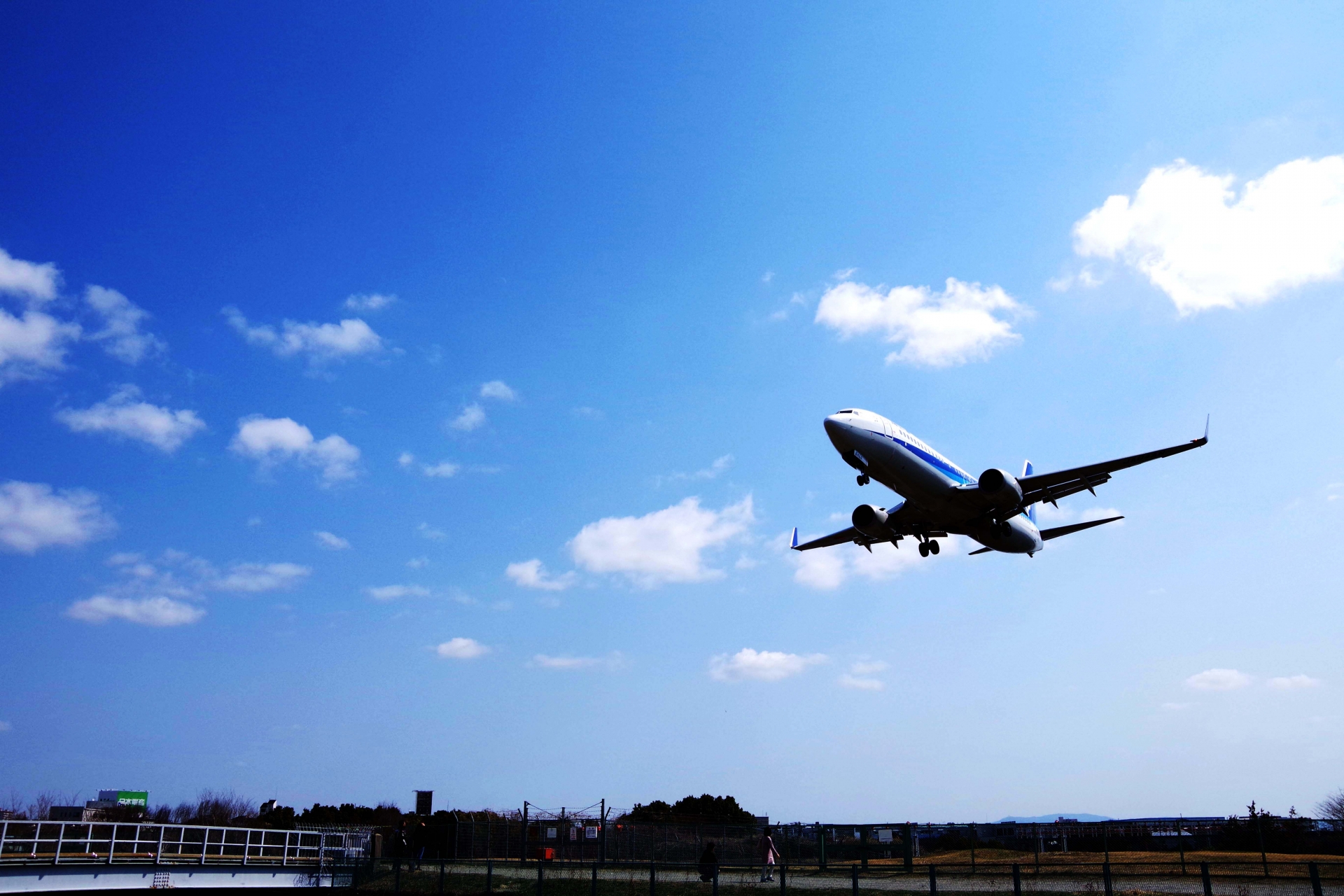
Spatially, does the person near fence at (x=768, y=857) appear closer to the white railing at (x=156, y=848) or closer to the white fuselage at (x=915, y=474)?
the white fuselage at (x=915, y=474)

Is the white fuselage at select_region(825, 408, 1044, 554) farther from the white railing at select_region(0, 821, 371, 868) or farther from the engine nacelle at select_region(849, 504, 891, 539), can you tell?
the white railing at select_region(0, 821, 371, 868)

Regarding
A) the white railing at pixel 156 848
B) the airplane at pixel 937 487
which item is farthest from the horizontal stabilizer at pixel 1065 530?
the white railing at pixel 156 848

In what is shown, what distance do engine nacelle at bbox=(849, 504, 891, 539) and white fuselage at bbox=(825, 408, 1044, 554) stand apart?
108cm

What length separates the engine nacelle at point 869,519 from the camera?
40.3m

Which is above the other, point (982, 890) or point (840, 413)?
point (840, 413)

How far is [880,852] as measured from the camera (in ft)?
117

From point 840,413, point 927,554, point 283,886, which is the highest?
point 840,413

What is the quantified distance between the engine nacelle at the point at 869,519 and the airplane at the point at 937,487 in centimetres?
3

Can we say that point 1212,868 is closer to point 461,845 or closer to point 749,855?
point 749,855

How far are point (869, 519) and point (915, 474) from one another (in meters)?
5.65

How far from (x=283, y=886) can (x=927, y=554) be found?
92.7ft

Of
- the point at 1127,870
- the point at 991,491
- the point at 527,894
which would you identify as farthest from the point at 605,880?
the point at 991,491

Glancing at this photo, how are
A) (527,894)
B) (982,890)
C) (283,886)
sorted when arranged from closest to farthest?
(982,890)
(527,894)
(283,886)

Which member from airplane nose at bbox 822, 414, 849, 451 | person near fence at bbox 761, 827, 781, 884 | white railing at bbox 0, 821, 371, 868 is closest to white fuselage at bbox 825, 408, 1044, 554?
airplane nose at bbox 822, 414, 849, 451
